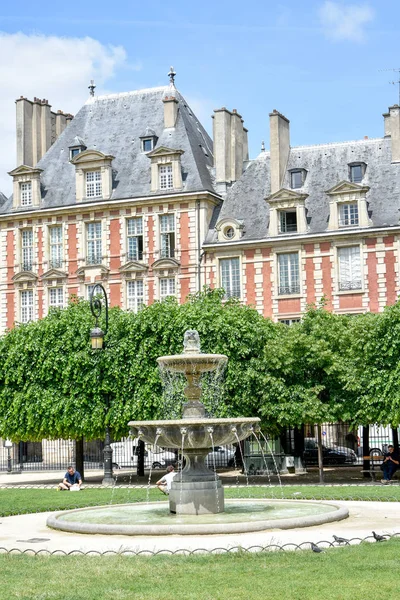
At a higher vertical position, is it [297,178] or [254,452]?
[297,178]

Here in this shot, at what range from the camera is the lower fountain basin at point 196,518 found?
1516cm

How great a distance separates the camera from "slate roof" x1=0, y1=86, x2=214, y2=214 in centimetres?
4575

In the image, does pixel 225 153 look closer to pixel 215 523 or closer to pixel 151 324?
pixel 151 324

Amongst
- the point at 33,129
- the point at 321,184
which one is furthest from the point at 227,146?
the point at 33,129

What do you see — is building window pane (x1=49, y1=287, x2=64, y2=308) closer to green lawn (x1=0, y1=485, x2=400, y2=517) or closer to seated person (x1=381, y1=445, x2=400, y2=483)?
green lawn (x1=0, y1=485, x2=400, y2=517)

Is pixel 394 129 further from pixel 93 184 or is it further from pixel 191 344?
pixel 191 344

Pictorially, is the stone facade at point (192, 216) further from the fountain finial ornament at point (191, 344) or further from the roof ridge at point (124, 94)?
the fountain finial ornament at point (191, 344)

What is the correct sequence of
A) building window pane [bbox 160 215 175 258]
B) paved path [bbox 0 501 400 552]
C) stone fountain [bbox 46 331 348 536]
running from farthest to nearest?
1. building window pane [bbox 160 215 175 258]
2. stone fountain [bbox 46 331 348 536]
3. paved path [bbox 0 501 400 552]

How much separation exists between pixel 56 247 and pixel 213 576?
3637 centimetres

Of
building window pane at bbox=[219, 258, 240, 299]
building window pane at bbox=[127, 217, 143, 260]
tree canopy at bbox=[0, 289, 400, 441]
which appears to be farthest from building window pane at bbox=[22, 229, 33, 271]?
tree canopy at bbox=[0, 289, 400, 441]

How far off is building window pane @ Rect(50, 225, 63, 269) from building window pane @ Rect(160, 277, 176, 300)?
518cm

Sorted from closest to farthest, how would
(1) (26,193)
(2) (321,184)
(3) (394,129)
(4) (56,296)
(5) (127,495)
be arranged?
1. (5) (127,495)
2. (3) (394,129)
3. (2) (321,184)
4. (4) (56,296)
5. (1) (26,193)

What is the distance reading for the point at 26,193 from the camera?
4784 centimetres

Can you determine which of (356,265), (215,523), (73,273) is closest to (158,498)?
(215,523)
